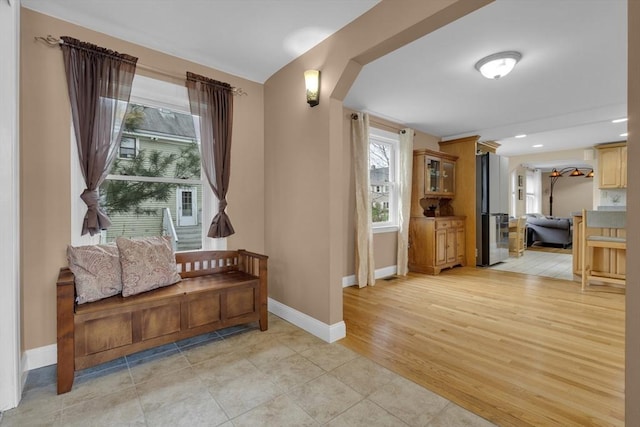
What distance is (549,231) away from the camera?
25.9 feet

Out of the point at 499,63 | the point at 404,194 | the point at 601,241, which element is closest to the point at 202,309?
the point at 499,63

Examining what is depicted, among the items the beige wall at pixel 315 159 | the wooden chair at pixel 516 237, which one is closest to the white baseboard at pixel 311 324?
the beige wall at pixel 315 159

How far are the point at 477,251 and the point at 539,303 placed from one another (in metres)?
2.16

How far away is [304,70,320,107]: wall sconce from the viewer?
8.46 feet

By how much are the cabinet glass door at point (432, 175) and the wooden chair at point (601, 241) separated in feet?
6.71

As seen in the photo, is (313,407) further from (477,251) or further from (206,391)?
(477,251)

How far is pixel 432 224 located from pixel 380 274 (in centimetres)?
121

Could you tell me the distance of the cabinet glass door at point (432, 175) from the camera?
16.7 ft

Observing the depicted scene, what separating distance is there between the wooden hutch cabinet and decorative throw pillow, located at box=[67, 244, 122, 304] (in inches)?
169

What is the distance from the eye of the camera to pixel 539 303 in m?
3.51

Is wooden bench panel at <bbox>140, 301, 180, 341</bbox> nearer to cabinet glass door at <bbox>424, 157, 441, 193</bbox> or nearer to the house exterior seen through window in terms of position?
the house exterior seen through window

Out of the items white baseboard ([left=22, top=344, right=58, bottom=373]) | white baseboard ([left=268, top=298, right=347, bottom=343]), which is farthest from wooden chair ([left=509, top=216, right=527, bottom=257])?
white baseboard ([left=22, top=344, right=58, bottom=373])

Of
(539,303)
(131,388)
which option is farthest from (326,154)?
(539,303)

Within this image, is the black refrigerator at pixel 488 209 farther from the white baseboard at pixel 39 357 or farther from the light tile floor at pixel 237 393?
the white baseboard at pixel 39 357
